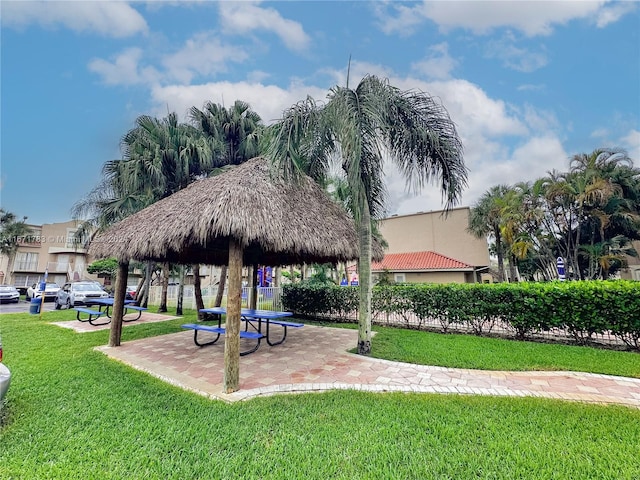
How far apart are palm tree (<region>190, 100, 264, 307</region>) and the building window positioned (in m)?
40.0

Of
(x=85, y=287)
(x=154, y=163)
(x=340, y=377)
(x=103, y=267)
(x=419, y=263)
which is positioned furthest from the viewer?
(x=103, y=267)

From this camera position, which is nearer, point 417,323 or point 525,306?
point 525,306

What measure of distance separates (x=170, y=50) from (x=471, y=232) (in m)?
24.9

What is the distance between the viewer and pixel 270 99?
13289 millimetres

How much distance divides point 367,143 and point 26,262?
159ft

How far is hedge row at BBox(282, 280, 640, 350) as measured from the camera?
696 centimetres

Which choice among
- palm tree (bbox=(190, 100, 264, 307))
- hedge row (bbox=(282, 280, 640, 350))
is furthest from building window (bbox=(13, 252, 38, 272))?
hedge row (bbox=(282, 280, 640, 350))

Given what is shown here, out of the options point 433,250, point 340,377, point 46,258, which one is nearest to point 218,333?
point 340,377

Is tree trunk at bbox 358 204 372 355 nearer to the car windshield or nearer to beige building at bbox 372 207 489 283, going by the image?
beige building at bbox 372 207 489 283

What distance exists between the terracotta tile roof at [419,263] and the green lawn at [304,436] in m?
19.1

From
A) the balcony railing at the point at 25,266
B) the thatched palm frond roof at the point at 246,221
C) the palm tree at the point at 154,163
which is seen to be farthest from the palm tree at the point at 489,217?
the balcony railing at the point at 25,266

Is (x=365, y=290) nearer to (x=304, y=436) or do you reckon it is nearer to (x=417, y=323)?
(x=304, y=436)

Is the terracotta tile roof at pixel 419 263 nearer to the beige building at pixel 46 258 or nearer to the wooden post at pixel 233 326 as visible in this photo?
the wooden post at pixel 233 326

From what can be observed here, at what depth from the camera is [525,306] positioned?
7965mm
